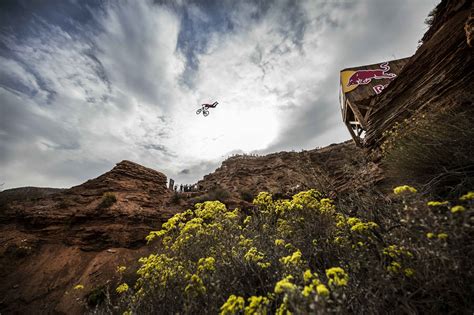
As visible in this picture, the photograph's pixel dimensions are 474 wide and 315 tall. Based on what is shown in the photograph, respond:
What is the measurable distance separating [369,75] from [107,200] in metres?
17.8

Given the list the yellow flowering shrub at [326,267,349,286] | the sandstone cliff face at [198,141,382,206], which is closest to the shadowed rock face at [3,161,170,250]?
the sandstone cliff face at [198,141,382,206]

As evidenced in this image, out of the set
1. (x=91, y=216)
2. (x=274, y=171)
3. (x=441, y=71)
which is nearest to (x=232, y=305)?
(x=441, y=71)

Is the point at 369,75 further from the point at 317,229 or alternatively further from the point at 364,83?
the point at 317,229

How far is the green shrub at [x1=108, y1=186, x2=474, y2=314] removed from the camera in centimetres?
183

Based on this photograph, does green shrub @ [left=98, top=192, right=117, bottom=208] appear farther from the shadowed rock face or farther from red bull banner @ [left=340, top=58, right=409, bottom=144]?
red bull banner @ [left=340, top=58, right=409, bottom=144]

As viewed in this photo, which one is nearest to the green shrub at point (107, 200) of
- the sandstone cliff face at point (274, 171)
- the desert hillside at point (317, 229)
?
the desert hillside at point (317, 229)

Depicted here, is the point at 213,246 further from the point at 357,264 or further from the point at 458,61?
the point at 458,61

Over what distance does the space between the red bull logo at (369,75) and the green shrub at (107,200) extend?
54.2ft

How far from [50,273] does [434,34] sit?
18654 mm

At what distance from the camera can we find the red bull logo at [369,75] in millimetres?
10766

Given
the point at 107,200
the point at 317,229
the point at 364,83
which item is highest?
the point at 364,83

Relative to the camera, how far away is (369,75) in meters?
10.9

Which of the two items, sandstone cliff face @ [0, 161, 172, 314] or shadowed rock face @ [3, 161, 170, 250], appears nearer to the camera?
sandstone cliff face @ [0, 161, 172, 314]

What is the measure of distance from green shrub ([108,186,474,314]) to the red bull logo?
29.9ft
